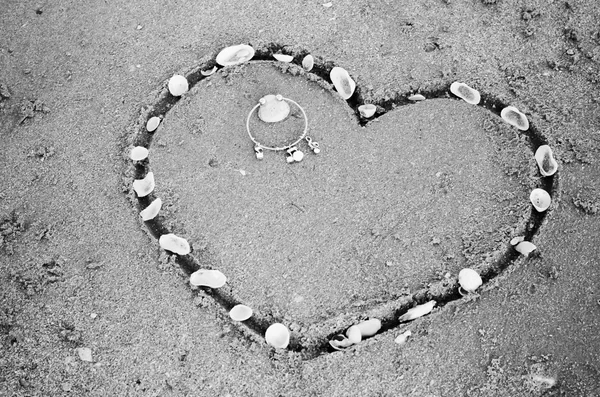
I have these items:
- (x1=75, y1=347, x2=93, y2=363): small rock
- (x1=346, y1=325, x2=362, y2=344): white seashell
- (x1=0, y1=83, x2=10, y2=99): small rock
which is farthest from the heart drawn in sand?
(x1=0, y1=83, x2=10, y2=99): small rock

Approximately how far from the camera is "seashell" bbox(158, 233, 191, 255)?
2799 millimetres

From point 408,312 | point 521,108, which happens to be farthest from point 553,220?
point 408,312

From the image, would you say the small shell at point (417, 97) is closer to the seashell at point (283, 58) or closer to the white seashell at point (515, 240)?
the seashell at point (283, 58)

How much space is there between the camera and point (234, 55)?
3340 millimetres

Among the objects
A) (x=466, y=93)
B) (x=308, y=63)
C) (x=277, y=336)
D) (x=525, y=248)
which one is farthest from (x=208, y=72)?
(x=525, y=248)

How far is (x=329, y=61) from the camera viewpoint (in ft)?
11.0

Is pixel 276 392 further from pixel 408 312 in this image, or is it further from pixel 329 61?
pixel 329 61

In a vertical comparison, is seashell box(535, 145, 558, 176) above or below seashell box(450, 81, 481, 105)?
below

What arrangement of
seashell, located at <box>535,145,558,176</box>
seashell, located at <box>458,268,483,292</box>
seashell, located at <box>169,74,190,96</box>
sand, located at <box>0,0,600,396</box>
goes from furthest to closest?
seashell, located at <box>169,74,190,96</box>, seashell, located at <box>535,145,558,176</box>, seashell, located at <box>458,268,483,292</box>, sand, located at <box>0,0,600,396</box>

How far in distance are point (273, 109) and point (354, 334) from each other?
1.20 metres

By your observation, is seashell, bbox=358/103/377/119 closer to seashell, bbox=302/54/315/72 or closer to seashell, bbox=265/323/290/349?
seashell, bbox=302/54/315/72

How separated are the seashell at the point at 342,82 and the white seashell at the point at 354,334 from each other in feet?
4.02

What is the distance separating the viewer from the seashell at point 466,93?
10.3ft

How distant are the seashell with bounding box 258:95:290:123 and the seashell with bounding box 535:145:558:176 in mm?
1251
